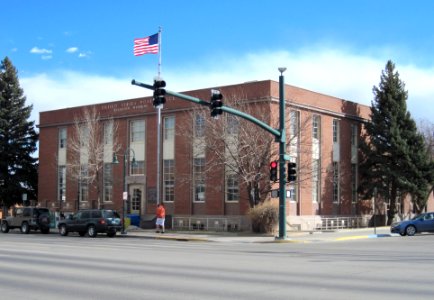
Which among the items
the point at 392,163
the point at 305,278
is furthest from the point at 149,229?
the point at 305,278

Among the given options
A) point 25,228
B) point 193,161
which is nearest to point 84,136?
point 25,228

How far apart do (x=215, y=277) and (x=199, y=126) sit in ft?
86.0

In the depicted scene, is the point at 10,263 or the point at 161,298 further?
the point at 10,263

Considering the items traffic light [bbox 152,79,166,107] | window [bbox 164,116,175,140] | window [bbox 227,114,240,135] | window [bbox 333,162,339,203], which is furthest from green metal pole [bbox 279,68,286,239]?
window [bbox 333,162,339,203]

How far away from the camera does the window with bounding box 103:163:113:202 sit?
151ft

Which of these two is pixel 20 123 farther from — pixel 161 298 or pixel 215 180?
pixel 161 298

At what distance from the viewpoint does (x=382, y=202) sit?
4775 centimetres

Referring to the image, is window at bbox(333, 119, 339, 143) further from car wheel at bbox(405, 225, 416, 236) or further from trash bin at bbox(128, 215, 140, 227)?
trash bin at bbox(128, 215, 140, 227)

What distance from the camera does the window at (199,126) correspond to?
3728cm

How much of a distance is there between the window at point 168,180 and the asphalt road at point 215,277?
2382cm

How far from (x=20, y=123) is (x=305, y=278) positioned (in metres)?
47.7

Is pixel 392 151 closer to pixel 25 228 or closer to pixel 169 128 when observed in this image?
pixel 169 128

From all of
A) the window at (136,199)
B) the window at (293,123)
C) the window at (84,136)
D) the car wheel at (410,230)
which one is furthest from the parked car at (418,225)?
the window at (84,136)

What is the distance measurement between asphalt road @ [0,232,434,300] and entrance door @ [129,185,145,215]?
25.4 metres
